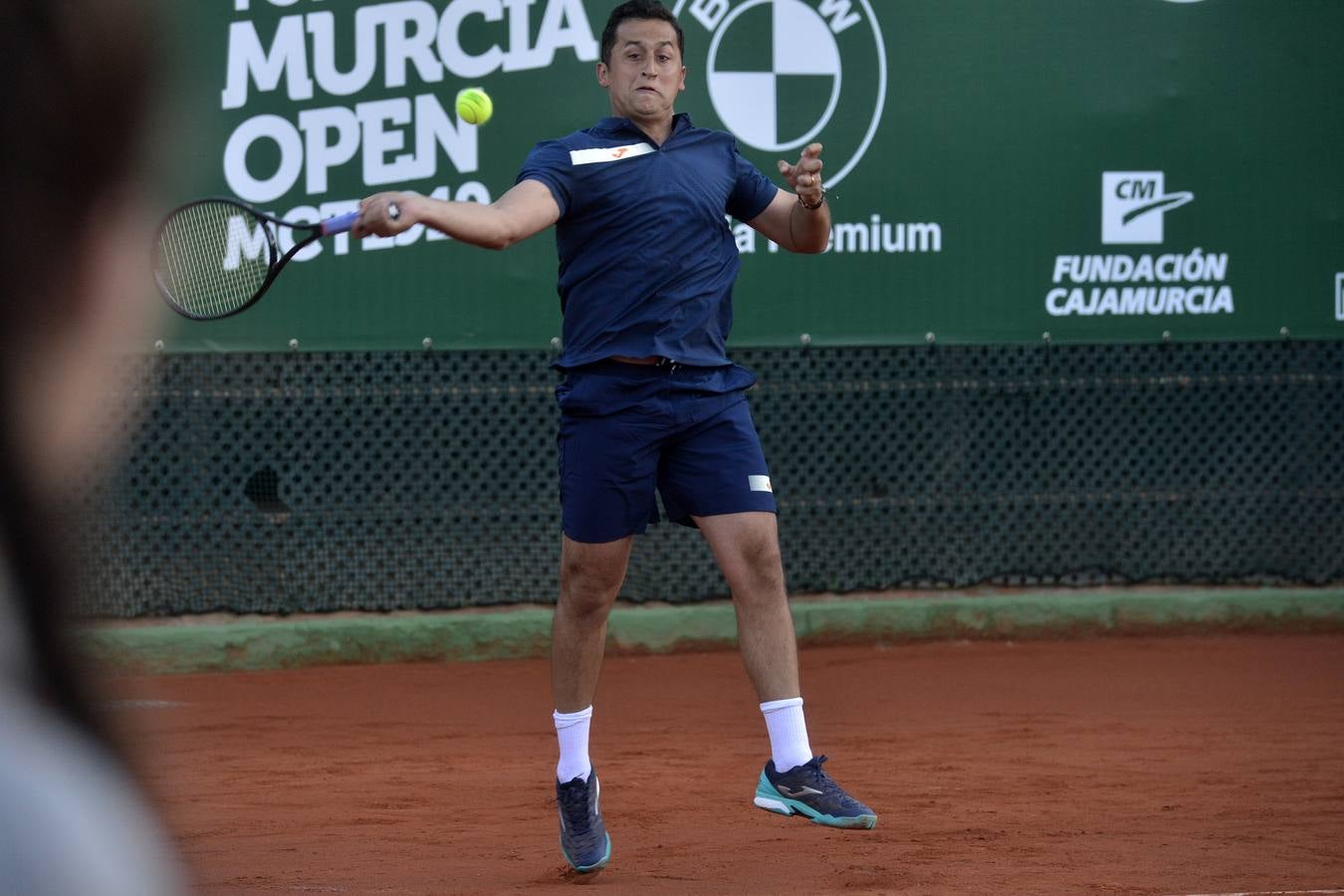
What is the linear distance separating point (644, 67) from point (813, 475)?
341 cm

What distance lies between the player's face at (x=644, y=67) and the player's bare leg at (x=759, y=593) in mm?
970

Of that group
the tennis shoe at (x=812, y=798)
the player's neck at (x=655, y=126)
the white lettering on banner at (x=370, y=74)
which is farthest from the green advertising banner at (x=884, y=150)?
the tennis shoe at (x=812, y=798)

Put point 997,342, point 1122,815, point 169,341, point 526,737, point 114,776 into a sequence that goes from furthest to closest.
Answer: point 997,342, point 169,341, point 526,737, point 1122,815, point 114,776

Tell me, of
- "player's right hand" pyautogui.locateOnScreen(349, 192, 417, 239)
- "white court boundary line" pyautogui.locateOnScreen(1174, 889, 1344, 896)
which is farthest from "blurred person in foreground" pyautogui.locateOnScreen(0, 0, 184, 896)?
"white court boundary line" pyautogui.locateOnScreen(1174, 889, 1344, 896)

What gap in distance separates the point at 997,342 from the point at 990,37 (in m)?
1.27

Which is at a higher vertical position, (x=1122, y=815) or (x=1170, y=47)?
(x=1170, y=47)

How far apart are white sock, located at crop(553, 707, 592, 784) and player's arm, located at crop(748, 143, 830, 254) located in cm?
123

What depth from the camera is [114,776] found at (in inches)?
32.7

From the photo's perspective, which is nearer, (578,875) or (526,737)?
(578,875)

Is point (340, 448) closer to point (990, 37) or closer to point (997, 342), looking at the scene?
point (997, 342)

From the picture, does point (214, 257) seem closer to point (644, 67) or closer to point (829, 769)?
point (644, 67)

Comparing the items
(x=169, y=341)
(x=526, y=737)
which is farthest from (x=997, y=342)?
(x=169, y=341)

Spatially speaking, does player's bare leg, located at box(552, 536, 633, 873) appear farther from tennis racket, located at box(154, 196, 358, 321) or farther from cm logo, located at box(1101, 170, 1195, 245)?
cm logo, located at box(1101, 170, 1195, 245)

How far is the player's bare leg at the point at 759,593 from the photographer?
404 centimetres
